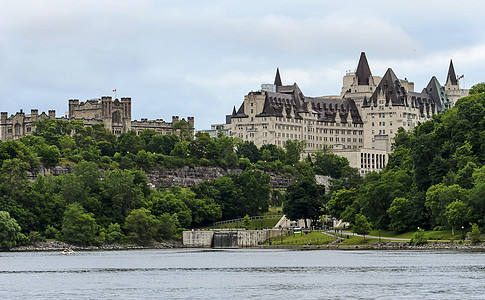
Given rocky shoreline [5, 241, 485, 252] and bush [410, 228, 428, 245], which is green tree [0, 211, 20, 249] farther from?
bush [410, 228, 428, 245]

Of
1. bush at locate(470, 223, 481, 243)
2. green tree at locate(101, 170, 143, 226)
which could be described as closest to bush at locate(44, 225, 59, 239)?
green tree at locate(101, 170, 143, 226)

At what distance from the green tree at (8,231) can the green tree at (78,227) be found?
7.55 metres

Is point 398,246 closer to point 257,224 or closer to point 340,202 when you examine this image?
point 340,202

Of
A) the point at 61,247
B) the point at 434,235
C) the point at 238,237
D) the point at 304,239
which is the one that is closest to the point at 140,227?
the point at 61,247

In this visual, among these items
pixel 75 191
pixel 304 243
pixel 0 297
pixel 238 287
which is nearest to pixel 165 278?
pixel 238 287

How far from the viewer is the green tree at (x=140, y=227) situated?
16438 centimetres

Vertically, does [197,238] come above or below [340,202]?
below

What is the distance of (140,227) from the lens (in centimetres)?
16462

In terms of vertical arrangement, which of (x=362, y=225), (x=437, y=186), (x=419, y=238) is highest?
(x=437, y=186)

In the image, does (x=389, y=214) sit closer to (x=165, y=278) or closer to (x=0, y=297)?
(x=165, y=278)

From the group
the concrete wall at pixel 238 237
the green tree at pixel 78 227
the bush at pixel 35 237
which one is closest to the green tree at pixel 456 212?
the concrete wall at pixel 238 237

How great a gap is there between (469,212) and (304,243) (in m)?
31.3

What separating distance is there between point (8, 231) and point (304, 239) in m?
40.0

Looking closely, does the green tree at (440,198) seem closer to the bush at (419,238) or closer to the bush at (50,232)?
the bush at (419,238)
